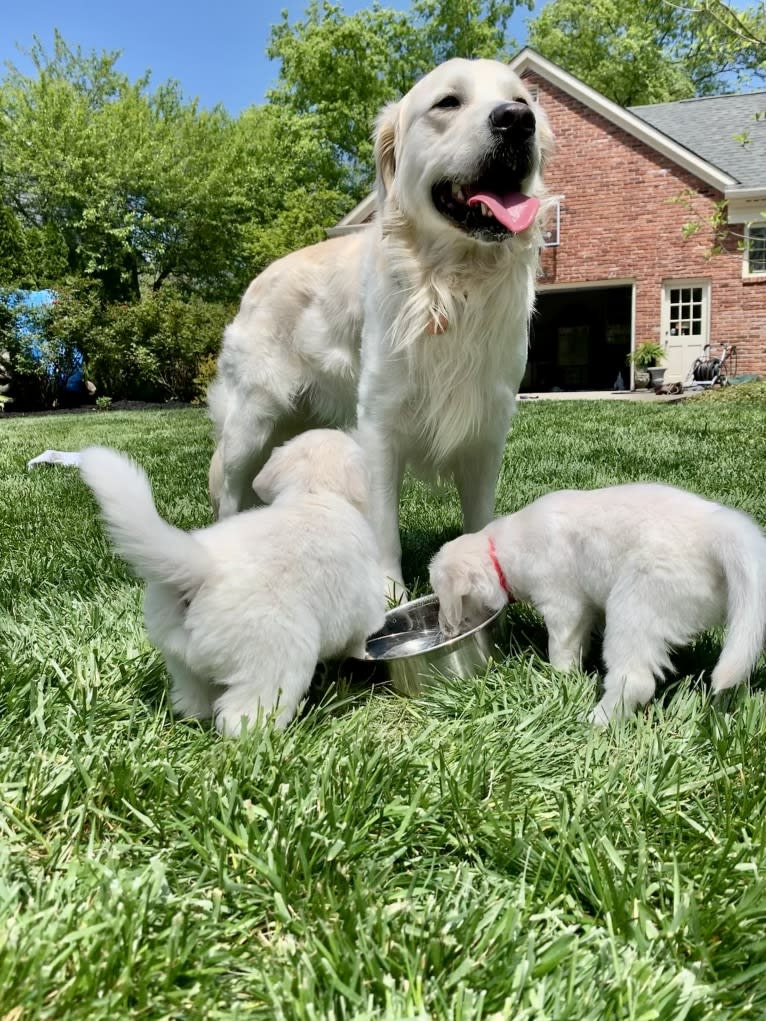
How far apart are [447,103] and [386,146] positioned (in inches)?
14.4

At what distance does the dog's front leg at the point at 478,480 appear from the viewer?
3293 mm

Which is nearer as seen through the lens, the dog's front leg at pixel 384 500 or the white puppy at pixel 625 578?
the white puppy at pixel 625 578

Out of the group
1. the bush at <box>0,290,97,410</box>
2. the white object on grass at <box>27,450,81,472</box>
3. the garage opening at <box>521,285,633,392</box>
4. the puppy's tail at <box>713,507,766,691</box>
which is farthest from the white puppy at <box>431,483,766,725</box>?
the garage opening at <box>521,285,633,392</box>

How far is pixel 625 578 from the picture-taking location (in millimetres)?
2059

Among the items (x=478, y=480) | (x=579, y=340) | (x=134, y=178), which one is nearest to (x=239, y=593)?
(x=478, y=480)

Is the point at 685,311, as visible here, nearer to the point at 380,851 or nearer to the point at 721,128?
the point at 721,128

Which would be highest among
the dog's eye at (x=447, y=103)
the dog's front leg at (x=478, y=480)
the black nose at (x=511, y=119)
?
the dog's eye at (x=447, y=103)

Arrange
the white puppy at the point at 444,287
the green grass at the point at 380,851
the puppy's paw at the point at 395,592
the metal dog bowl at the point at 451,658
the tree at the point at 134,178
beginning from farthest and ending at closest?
the tree at the point at 134,178 → the puppy's paw at the point at 395,592 → the white puppy at the point at 444,287 → the metal dog bowl at the point at 451,658 → the green grass at the point at 380,851

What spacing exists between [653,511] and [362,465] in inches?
38.6

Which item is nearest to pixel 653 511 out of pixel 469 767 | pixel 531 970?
pixel 469 767

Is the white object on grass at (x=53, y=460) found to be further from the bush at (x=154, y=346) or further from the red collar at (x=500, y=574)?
the bush at (x=154, y=346)

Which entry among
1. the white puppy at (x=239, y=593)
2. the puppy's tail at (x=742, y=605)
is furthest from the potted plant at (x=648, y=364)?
the white puppy at (x=239, y=593)

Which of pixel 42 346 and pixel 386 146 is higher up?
pixel 42 346

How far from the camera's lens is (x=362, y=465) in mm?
2590
